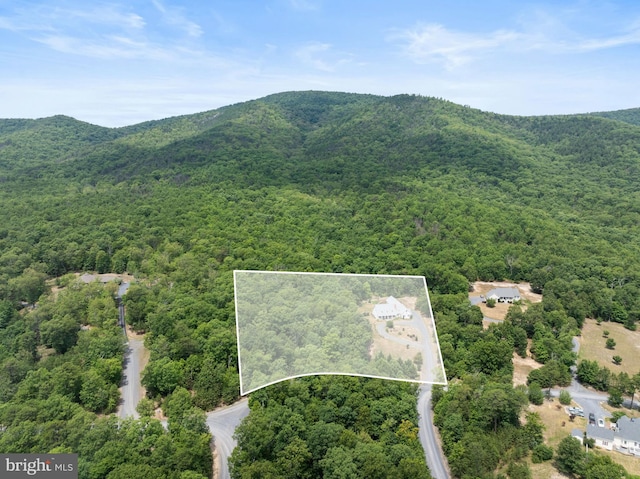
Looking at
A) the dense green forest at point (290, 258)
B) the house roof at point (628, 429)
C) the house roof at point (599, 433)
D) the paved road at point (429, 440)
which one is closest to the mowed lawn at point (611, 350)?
the dense green forest at point (290, 258)

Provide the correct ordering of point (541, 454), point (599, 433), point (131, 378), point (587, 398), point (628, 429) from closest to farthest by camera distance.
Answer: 1. point (541, 454)
2. point (628, 429)
3. point (599, 433)
4. point (587, 398)
5. point (131, 378)

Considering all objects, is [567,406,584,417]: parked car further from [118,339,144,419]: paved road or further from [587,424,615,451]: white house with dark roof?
[118,339,144,419]: paved road

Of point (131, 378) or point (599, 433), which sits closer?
point (599, 433)

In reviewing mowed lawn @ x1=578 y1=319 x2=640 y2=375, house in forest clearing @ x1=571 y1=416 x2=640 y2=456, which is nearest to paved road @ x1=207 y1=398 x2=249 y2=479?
house in forest clearing @ x1=571 y1=416 x2=640 y2=456

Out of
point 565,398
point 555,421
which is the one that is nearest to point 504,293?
point 565,398

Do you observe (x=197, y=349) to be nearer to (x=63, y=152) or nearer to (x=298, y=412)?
(x=298, y=412)

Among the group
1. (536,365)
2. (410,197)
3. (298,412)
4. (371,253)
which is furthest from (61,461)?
(410,197)

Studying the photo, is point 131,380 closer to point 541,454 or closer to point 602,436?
point 541,454
